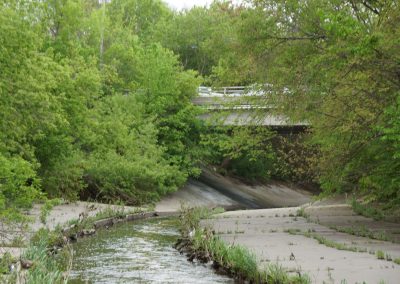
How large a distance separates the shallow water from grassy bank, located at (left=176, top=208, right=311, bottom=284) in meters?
0.26

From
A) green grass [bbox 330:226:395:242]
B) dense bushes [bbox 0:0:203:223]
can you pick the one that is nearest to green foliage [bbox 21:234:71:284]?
dense bushes [bbox 0:0:203:223]

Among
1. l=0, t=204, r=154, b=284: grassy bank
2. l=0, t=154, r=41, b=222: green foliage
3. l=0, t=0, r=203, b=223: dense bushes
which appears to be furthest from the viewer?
l=0, t=0, r=203, b=223: dense bushes

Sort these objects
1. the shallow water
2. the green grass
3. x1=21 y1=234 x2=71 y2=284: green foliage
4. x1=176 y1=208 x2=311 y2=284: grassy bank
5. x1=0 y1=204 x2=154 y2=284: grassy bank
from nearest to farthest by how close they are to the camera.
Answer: x1=0 y1=204 x2=154 y2=284: grassy bank, x1=21 y1=234 x2=71 y2=284: green foliage, x1=176 y1=208 x2=311 y2=284: grassy bank, the shallow water, the green grass

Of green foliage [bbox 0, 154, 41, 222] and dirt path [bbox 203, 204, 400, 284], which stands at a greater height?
green foliage [bbox 0, 154, 41, 222]

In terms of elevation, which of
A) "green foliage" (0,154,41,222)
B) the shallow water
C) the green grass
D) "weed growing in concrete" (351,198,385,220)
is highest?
"green foliage" (0,154,41,222)

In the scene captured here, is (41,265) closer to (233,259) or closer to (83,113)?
(233,259)

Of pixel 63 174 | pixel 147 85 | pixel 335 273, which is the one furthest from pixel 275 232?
pixel 147 85

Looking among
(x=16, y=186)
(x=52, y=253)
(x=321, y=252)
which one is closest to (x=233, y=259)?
(x=321, y=252)

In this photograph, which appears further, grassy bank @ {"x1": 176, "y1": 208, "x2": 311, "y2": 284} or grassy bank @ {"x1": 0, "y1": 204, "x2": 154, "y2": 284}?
grassy bank @ {"x1": 176, "y1": 208, "x2": 311, "y2": 284}

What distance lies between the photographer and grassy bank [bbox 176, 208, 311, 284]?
10698 millimetres

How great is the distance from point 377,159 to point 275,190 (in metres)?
46.3

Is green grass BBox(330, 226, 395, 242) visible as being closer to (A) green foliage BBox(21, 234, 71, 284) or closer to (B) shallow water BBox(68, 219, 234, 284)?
(B) shallow water BBox(68, 219, 234, 284)

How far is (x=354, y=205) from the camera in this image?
33062 millimetres

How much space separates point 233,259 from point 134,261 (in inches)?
146
